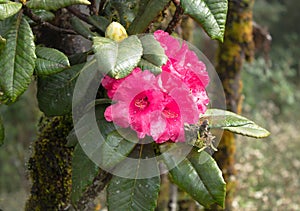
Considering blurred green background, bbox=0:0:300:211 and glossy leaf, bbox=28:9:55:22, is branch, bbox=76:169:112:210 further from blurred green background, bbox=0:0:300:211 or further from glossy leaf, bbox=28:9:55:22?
blurred green background, bbox=0:0:300:211

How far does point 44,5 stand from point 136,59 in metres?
0.20

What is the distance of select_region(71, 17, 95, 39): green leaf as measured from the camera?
1146 mm

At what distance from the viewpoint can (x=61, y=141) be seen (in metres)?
1.36

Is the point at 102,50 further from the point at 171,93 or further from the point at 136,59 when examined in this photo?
the point at 171,93

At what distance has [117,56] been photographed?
0.91 metres

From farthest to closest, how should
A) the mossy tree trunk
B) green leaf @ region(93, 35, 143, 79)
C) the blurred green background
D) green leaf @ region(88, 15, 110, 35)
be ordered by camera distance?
the blurred green background → the mossy tree trunk → green leaf @ region(88, 15, 110, 35) → green leaf @ region(93, 35, 143, 79)

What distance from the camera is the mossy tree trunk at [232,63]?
2.12 metres

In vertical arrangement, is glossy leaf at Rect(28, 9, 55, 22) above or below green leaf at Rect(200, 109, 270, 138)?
above

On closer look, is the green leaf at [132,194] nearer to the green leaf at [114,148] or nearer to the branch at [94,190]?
the green leaf at [114,148]

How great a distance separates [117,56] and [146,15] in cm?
20

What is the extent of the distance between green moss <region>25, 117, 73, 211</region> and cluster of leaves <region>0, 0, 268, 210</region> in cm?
21

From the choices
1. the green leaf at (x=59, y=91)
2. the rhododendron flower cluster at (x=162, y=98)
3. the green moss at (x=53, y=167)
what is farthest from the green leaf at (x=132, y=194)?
the green moss at (x=53, y=167)

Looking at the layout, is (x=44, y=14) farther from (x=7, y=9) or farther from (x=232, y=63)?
(x=232, y=63)

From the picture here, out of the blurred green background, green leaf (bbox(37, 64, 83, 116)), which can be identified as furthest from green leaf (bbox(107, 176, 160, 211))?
the blurred green background
